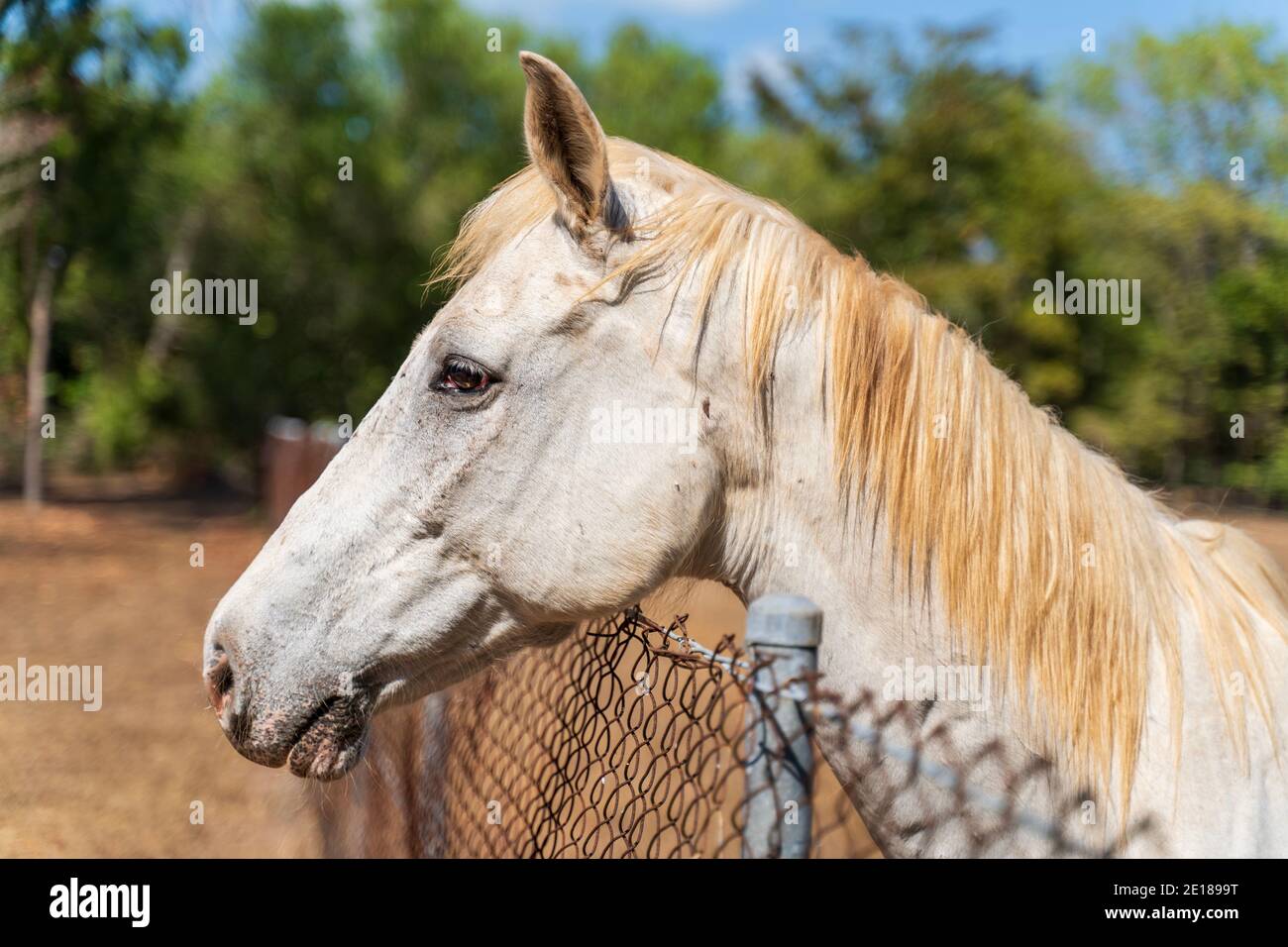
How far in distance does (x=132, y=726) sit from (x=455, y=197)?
14.4 meters

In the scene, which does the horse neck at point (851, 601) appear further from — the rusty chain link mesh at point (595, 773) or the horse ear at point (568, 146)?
the horse ear at point (568, 146)

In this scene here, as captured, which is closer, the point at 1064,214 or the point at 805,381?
the point at 805,381

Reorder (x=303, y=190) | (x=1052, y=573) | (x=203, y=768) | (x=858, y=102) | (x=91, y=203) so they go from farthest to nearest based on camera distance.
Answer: (x=858, y=102) < (x=303, y=190) < (x=91, y=203) < (x=203, y=768) < (x=1052, y=573)

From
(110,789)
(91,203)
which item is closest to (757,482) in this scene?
(110,789)

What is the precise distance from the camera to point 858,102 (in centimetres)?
2320

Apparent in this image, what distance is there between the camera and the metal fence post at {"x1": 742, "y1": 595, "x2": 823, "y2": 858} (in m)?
1.26

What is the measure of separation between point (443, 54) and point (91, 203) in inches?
341

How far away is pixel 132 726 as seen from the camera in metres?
6.66

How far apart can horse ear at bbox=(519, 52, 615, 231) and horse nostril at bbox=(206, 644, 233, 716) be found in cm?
99

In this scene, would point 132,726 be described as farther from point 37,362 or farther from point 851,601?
point 37,362

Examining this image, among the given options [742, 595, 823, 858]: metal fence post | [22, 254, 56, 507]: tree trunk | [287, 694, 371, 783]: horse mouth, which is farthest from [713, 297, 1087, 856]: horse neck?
[22, 254, 56, 507]: tree trunk

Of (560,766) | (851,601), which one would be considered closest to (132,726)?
(560,766)

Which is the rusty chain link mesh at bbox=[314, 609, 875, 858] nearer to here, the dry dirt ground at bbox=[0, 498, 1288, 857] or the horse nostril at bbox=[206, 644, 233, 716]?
the dry dirt ground at bbox=[0, 498, 1288, 857]
